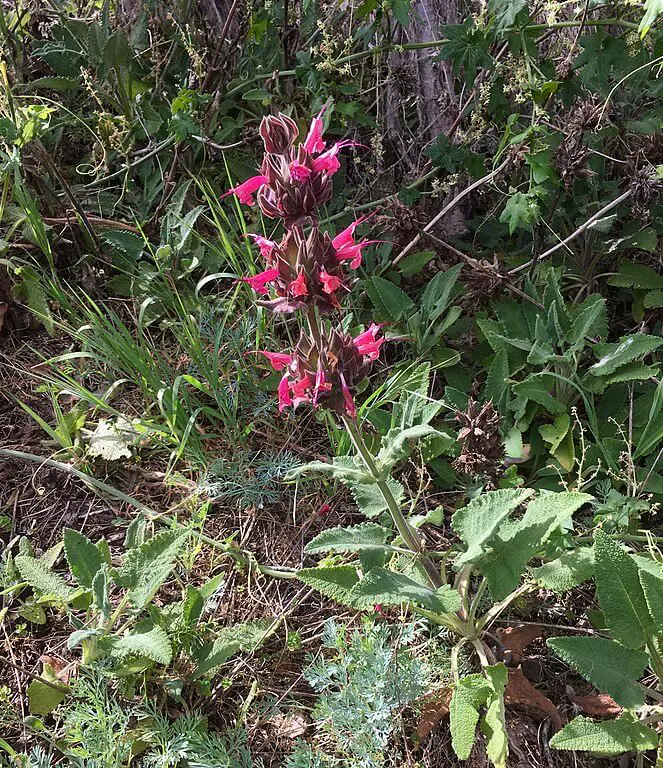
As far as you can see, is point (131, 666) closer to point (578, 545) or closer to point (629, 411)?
point (578, 545)

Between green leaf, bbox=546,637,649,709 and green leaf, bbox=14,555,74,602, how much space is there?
3.53ft

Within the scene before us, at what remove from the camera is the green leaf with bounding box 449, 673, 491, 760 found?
130 centimetres

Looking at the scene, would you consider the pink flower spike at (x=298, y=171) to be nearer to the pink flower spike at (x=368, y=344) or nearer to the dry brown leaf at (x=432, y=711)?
the pink flower spike at (x=368, y=344)

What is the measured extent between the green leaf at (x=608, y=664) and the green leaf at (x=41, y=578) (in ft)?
3.53

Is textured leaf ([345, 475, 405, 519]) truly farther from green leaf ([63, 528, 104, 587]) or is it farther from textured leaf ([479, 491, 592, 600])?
green leaf ([63, 528, 104, 587])

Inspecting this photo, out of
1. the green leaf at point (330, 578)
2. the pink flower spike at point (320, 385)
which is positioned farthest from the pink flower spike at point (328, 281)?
the green leaf at point (330, 578)

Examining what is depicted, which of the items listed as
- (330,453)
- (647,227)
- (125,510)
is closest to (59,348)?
(125,510)

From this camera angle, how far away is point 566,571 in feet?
4.72

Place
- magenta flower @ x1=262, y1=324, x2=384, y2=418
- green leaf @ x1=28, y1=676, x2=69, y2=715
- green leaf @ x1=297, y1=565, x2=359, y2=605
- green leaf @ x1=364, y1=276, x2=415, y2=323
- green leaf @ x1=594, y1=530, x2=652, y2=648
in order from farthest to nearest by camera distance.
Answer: green leaf @ x1=364, y1=276, x2=415, y2=323, green leaf @ x1=28, y1=676, x2=69, y2=715, green leaf @ x1=297, y1=565, x2=359, y2=605, green leaf @ x1=594, y1=530, x2=652, y2=648, magenta flower @ x1=262, y1=324, x2=384, y2=418

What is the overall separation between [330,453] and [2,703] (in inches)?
39.4

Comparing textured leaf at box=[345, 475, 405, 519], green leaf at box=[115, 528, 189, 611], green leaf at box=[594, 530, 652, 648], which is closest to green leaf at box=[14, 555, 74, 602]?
green leaf at box=[115, 528, 189, 611]

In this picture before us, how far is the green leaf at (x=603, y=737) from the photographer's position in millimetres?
1277

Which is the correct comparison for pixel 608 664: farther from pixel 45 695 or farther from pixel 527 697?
pixel 45 695

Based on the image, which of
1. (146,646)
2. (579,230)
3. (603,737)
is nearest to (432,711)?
(603,737)
